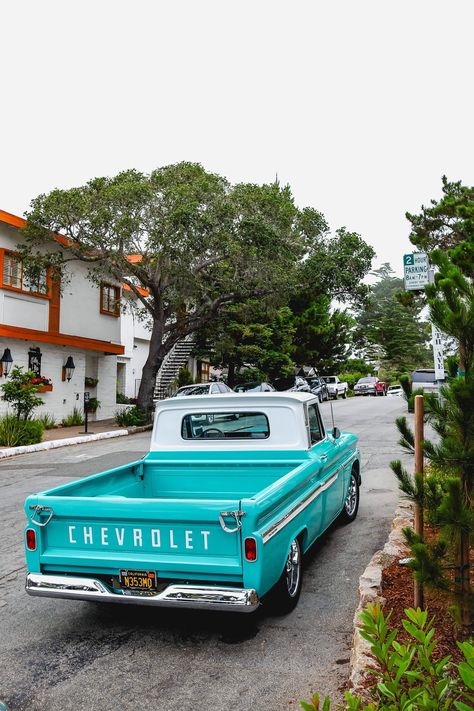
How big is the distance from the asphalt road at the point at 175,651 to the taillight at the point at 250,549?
669 mm

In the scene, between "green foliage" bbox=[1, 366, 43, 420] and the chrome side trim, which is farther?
"green foliage" bbox=[1, 366, 43, 420]

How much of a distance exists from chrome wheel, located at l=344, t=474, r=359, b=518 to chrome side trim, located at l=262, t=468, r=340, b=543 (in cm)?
139

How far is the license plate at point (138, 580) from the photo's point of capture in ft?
13.6

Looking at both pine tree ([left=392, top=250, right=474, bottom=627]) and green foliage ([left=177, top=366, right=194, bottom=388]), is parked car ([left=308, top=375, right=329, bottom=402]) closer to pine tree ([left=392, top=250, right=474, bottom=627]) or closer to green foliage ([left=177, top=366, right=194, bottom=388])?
green foliage ([left=177, top=366, right=194, bottom=388])

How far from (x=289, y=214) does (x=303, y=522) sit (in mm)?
19097

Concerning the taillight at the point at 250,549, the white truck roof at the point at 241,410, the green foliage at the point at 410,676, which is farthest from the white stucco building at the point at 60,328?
the green foliage at the point at 410,676

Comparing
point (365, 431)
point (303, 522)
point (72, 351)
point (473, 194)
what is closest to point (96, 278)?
point (72, 351)

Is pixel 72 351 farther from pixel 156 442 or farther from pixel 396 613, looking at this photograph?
pixel 396 613

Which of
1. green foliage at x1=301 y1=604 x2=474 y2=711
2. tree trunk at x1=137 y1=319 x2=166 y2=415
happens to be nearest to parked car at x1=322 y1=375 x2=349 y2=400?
tree trunk at x1=137 y1=319 x2=166 y2=415

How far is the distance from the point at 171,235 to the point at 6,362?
688 cm

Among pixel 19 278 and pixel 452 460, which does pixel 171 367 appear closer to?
pixel 19 278

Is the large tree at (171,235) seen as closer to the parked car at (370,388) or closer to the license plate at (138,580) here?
the license plate at (138,580)

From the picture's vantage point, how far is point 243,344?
3347cm

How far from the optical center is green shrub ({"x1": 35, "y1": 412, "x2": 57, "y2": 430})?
69.8 feet
